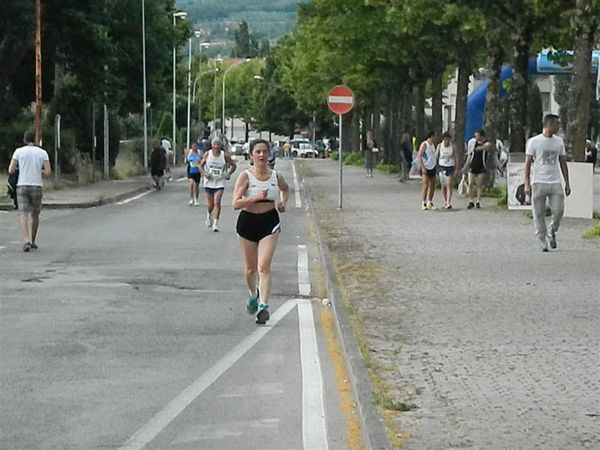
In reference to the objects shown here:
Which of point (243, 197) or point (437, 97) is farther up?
point (437, 97)

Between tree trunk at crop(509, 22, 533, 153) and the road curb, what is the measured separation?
17652mm

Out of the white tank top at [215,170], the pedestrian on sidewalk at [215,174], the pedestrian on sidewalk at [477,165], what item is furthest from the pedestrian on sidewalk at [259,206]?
the pedestrian on sidewalk at [477,165]

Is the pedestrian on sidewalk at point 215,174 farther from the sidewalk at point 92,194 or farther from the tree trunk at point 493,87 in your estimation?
the tree trunk at point 493,87

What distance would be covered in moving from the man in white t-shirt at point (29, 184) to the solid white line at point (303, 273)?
13.4 feet

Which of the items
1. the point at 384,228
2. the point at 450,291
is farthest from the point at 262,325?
the point at 384,228

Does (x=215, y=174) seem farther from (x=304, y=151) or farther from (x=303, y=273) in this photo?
(x=304, y=151)

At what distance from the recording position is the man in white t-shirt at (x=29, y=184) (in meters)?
21.9

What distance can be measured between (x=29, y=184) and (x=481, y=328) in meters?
11.1

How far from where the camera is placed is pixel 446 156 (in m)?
31.6

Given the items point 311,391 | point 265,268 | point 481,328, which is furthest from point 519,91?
point 311,391

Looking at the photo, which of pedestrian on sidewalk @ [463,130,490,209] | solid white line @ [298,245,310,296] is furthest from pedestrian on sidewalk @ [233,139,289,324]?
pedestrian on sidewalk @ [463,130,490,209]

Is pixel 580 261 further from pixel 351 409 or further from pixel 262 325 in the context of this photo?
pixel 351 409

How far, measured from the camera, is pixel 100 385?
1051 cm

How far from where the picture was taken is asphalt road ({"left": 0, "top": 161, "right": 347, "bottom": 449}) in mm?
8953
